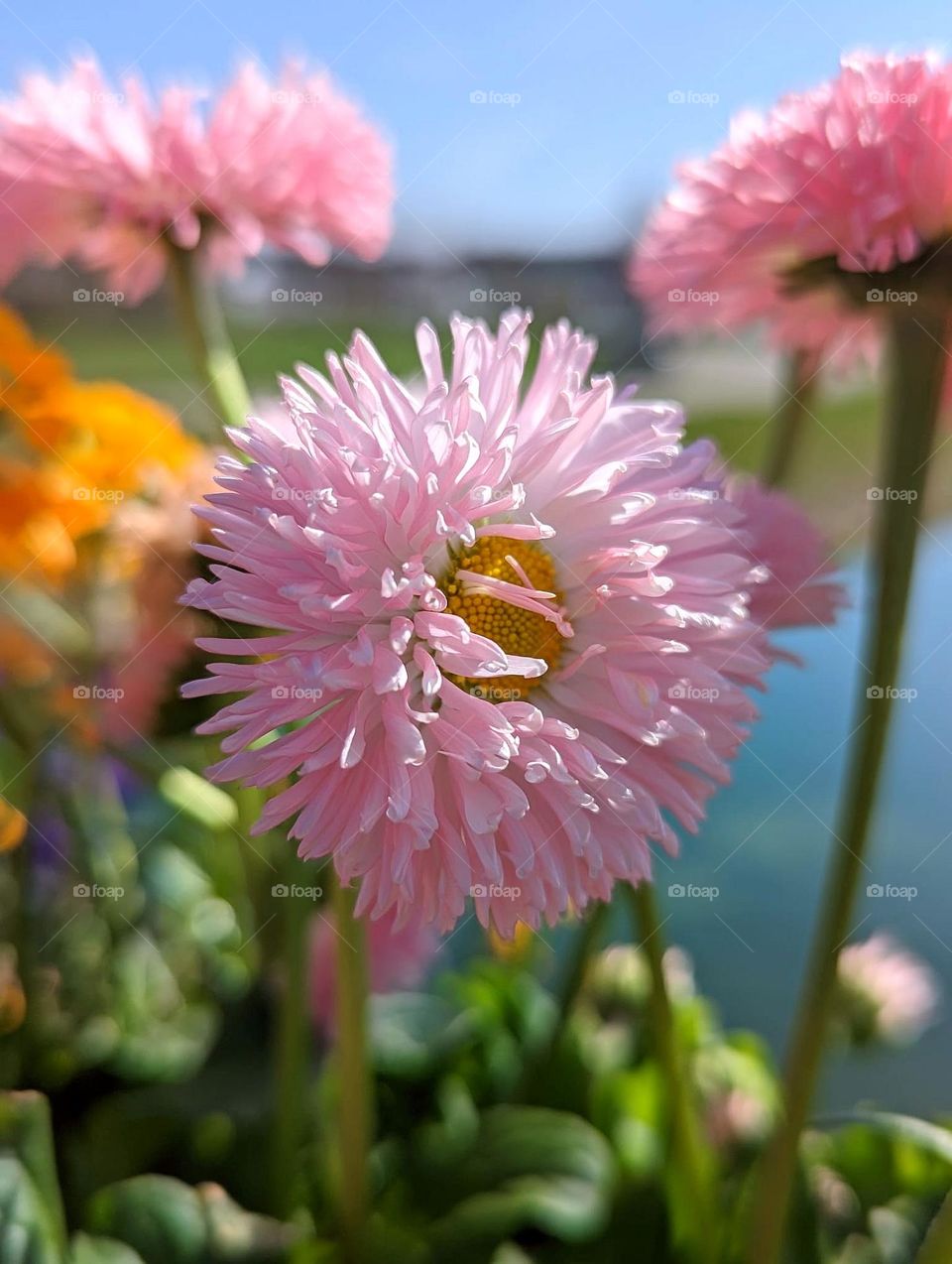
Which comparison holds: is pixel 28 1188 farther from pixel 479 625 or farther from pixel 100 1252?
pixel 479 625

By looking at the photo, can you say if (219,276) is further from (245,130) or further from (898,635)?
(898,635)

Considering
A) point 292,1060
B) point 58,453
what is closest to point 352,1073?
point 292,1060

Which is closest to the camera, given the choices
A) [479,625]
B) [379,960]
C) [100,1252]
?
[479,625]

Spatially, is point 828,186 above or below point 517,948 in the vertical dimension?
above

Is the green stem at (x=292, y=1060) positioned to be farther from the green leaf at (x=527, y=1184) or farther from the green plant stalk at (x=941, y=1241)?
the green plant stalk at (x=941, y=1241)

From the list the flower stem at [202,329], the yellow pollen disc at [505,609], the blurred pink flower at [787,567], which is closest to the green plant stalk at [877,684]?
the blurred pink flower at [787,567]

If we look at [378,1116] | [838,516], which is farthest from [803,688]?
[378,1116]
